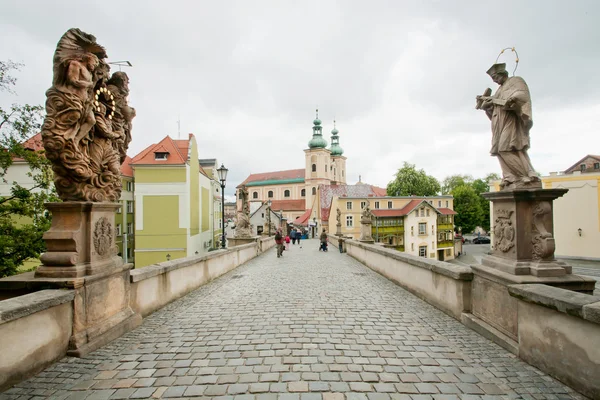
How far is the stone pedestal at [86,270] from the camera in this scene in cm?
374

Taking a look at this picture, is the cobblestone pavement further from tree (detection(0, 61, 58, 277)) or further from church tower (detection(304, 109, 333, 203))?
church tower (detection(304, 109, 333, 203))

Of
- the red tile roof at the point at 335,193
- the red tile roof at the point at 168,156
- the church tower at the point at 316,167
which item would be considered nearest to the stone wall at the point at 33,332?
the red tile roof at the point at 168,156

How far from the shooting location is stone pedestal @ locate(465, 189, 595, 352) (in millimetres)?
3756

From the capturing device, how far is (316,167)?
8344 cm

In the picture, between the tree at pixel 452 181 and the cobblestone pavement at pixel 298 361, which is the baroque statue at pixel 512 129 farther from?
the tree at pixel 452 181

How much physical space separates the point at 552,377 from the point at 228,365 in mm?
3090

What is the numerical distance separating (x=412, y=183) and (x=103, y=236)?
199 feet

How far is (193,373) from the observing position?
128 inches

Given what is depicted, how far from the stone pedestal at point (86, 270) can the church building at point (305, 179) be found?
7036 centimetres

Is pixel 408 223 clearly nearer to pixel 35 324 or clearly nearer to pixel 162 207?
pixel 162 207

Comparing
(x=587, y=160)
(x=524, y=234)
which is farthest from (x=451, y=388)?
(x=587, y=160)

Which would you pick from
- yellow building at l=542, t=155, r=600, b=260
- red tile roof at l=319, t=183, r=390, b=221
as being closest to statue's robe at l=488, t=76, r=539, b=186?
yellow building at l=542, t=155, r=600, b=260

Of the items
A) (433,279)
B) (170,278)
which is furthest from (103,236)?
(433,279)

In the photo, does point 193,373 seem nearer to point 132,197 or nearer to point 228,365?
point 228,365
